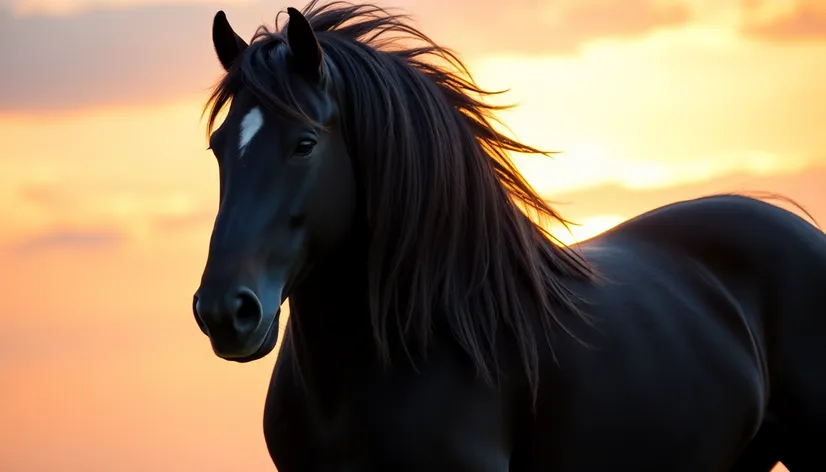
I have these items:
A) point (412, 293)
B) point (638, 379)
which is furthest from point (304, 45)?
point (638, 379)

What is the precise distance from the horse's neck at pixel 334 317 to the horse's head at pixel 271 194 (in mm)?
161

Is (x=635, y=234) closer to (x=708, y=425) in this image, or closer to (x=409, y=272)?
(x=708, y=425)

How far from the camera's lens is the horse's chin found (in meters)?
4.02

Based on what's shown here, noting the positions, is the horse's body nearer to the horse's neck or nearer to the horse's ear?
the horse's neck

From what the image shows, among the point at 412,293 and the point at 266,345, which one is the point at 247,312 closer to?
the point at 266,345

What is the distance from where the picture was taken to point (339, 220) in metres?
4.23

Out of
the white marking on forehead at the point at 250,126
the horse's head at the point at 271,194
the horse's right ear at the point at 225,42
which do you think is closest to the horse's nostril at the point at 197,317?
the horse's head at the point at 271,194

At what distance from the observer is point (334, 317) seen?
4445mm

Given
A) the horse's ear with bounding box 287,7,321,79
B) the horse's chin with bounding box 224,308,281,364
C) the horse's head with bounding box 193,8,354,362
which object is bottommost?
the horse's chin with bounding box 224,308,281,364

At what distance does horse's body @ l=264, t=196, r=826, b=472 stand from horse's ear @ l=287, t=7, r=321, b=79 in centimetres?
63

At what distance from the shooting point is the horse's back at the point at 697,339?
16.0ft

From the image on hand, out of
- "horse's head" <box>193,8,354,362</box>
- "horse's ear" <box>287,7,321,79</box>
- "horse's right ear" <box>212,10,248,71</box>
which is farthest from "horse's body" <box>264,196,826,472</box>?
"horse's right ear" <box>212,10,248,71</box>

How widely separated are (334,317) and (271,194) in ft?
1.76

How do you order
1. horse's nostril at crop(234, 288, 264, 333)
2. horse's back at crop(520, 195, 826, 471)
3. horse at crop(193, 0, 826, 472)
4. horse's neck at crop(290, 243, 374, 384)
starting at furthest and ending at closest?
horse's back at crop(520, 195, 826, 471)
horse's neck at crop(290, 243, 374, 384)
horse at crop(193, 0, 826, 472)
horse's nostril at crop(234, 288, 264, 333)
